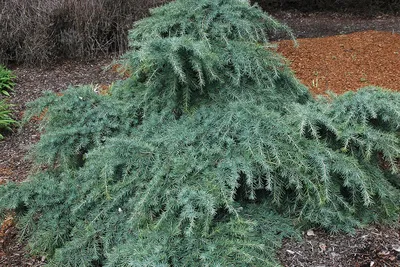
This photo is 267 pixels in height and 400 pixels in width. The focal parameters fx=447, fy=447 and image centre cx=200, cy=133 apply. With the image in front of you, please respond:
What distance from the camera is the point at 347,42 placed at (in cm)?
594

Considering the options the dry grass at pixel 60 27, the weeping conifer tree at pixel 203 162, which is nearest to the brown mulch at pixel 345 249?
the weeping conifer tree at pixel 203 162

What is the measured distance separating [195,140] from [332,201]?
906 millimetres

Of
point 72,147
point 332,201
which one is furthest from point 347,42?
point 72,147

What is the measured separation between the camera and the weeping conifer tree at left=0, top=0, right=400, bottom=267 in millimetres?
2479

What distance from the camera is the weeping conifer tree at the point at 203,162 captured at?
2.48m

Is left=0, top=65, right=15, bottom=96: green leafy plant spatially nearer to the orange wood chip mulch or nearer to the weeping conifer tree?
the weeping conifer tree

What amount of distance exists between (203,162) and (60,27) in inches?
154

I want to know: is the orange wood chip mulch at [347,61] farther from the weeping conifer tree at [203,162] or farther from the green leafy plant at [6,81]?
the green leafy plant at [6,81]

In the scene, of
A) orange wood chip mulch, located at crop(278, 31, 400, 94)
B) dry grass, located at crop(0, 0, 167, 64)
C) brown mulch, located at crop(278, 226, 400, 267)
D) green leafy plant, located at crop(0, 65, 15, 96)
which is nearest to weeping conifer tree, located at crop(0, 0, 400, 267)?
brown mulch, located at crop(278, 226, 400, 267)

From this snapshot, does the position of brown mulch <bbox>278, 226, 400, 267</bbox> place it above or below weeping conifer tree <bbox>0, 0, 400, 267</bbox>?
below

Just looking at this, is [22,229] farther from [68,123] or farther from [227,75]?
[227,75]

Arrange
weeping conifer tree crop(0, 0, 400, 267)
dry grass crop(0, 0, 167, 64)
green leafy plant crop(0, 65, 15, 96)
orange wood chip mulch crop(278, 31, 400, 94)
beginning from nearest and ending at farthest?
weeping conifer tree crop(0, 0, 400, 267)
orange wood chip mulch crop(278, 31, 400, 94)
green leafy plant crop(0, 65, 15, 96)
dry grass crop(0, 0, 167, 64)

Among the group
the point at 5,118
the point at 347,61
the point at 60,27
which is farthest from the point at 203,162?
the point at 60,27

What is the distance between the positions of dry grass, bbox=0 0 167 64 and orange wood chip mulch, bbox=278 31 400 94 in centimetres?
220
